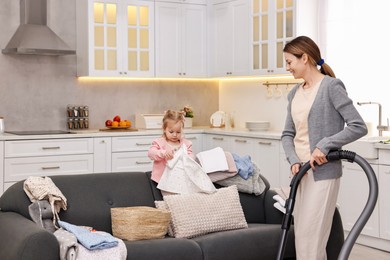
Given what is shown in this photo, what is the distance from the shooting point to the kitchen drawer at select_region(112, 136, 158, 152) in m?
6.93

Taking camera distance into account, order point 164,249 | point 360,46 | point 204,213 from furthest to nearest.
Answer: point 360,46, point 204,213, point 164,249

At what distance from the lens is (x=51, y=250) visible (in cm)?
343

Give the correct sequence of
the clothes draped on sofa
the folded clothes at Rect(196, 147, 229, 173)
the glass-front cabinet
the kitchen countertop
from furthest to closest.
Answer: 1. the glass-front cabinet
2. the kitchen countertop
3. the folded clothes at Rect(196, 147, 229, 173)
4. the clothes draped on sofa

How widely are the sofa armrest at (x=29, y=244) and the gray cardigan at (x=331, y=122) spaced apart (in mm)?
1306

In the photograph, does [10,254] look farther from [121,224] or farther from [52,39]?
[52,39]

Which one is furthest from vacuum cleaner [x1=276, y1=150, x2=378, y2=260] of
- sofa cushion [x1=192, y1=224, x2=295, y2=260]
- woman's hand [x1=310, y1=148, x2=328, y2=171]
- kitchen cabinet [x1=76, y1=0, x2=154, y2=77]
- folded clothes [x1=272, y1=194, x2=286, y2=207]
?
kitchen cabinet [x1=76, y1=0, x2=154, y2=77]

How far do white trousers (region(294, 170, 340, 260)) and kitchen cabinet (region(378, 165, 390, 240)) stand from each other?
214cm

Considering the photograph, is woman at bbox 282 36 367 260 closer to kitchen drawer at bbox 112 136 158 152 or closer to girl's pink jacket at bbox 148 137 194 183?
girl's pink jacket at bbox 148 137 194 183

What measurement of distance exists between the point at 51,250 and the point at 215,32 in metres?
4.71

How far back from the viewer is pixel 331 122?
3410 mm

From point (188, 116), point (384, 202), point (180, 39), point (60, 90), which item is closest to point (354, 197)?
point (384, 202)

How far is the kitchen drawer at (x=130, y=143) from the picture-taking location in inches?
273

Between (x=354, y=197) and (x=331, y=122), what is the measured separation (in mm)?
2528

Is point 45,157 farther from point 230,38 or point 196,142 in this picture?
point 230,38
